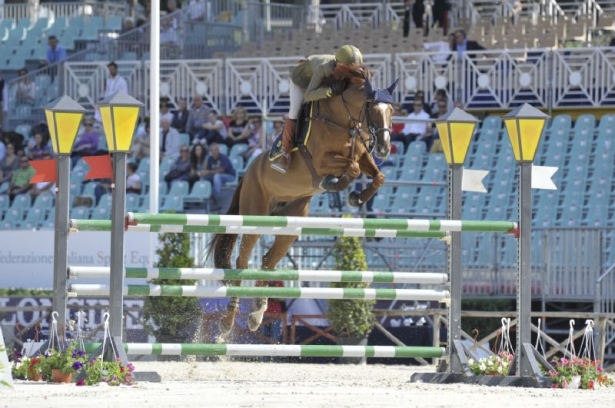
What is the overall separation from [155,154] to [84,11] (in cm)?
1119

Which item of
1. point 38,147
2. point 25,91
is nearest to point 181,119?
point 38,147

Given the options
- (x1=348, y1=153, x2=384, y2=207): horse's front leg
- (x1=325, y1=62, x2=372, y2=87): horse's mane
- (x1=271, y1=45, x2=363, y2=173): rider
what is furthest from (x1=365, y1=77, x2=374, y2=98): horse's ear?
(x1=348, y1=153, x2=384, y2=207): horse's front leg

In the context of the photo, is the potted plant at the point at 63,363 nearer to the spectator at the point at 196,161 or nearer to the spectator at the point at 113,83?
the spectator at the point at 196,161

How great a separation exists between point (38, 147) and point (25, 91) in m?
2.27

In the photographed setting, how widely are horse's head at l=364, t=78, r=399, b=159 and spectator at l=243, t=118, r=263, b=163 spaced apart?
9.67 meters

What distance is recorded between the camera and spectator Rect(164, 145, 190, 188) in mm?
19959

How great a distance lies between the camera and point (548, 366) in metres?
10.2

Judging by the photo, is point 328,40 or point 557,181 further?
point 328,40

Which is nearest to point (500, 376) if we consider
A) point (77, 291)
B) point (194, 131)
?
point (77, 291)

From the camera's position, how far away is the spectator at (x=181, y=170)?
19959 millimetres

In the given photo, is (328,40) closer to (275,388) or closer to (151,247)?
(151,247)

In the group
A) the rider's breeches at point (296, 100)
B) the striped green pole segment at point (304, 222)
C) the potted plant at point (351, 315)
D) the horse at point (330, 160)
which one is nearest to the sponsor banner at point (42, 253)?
the potted plant at point (351, 315)

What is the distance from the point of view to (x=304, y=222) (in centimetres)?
1009

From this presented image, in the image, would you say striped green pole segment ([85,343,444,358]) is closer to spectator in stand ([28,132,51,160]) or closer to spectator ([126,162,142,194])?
spectator ([126,162,142,194])
